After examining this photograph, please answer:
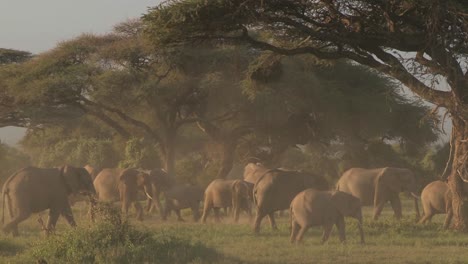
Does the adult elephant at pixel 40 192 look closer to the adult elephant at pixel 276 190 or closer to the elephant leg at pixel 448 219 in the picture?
the adult elephant at pixel 276 190

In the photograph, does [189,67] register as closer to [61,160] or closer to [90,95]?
[90,95]

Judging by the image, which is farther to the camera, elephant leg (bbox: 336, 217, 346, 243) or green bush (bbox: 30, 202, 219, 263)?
elephant leg (bbox: 336, 217, 346, 243)

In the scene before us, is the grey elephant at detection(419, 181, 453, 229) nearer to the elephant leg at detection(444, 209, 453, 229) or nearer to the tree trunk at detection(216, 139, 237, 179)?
the elephant leg at detection(444, 209, 453, 229)

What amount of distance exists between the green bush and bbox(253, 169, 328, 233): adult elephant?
5856mm

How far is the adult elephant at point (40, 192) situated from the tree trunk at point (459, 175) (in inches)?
346

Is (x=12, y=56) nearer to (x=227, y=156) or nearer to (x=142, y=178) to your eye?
(x=227, y=156)

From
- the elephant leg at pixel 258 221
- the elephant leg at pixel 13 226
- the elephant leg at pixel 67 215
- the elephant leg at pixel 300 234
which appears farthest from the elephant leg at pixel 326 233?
the elephant leg at pixel 13 226

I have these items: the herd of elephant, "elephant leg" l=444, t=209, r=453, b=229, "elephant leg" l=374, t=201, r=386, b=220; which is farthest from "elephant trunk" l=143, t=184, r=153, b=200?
"elephant leg" l=444, t=209, r=453, b=229

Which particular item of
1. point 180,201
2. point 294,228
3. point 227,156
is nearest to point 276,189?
point 294,228

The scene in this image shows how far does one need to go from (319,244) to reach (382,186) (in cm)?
801

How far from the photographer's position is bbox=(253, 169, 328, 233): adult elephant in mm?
19625

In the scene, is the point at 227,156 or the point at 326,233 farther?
the point at 227,156

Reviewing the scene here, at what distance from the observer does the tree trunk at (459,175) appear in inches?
727

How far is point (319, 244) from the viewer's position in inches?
632
